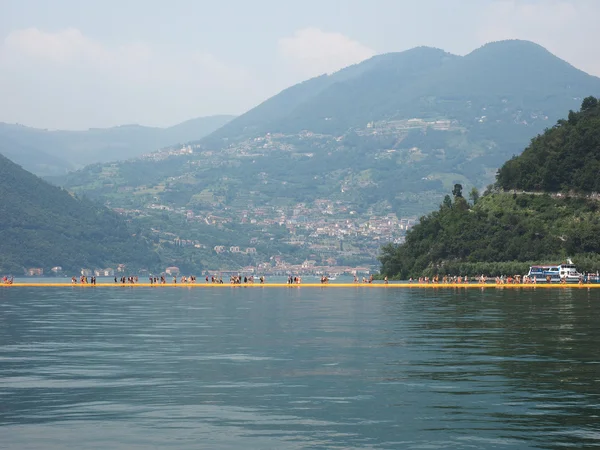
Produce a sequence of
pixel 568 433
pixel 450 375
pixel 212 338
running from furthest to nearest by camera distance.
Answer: pixel 212 338 < pixel 450 375 < pixel 568 433

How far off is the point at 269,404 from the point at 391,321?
4890 cm

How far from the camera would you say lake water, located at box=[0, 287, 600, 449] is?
127 feet

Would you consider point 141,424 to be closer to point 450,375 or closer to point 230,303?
point 450,375

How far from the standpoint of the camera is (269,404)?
45.2 m

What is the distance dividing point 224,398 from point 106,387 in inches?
261

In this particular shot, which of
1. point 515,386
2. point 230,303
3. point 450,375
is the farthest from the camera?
point 230,303

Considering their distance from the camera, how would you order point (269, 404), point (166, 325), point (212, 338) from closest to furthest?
point (269, 404)
point (212, 338)
point (166, 325)

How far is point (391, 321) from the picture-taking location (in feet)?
306

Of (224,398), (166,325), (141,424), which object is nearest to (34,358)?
(224,398)

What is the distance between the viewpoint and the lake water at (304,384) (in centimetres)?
3859

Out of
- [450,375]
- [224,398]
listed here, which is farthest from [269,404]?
[450,375]

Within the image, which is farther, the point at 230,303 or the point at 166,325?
the point at 230,303

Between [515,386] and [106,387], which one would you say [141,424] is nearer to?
[106,387]

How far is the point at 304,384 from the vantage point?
1992 inches
